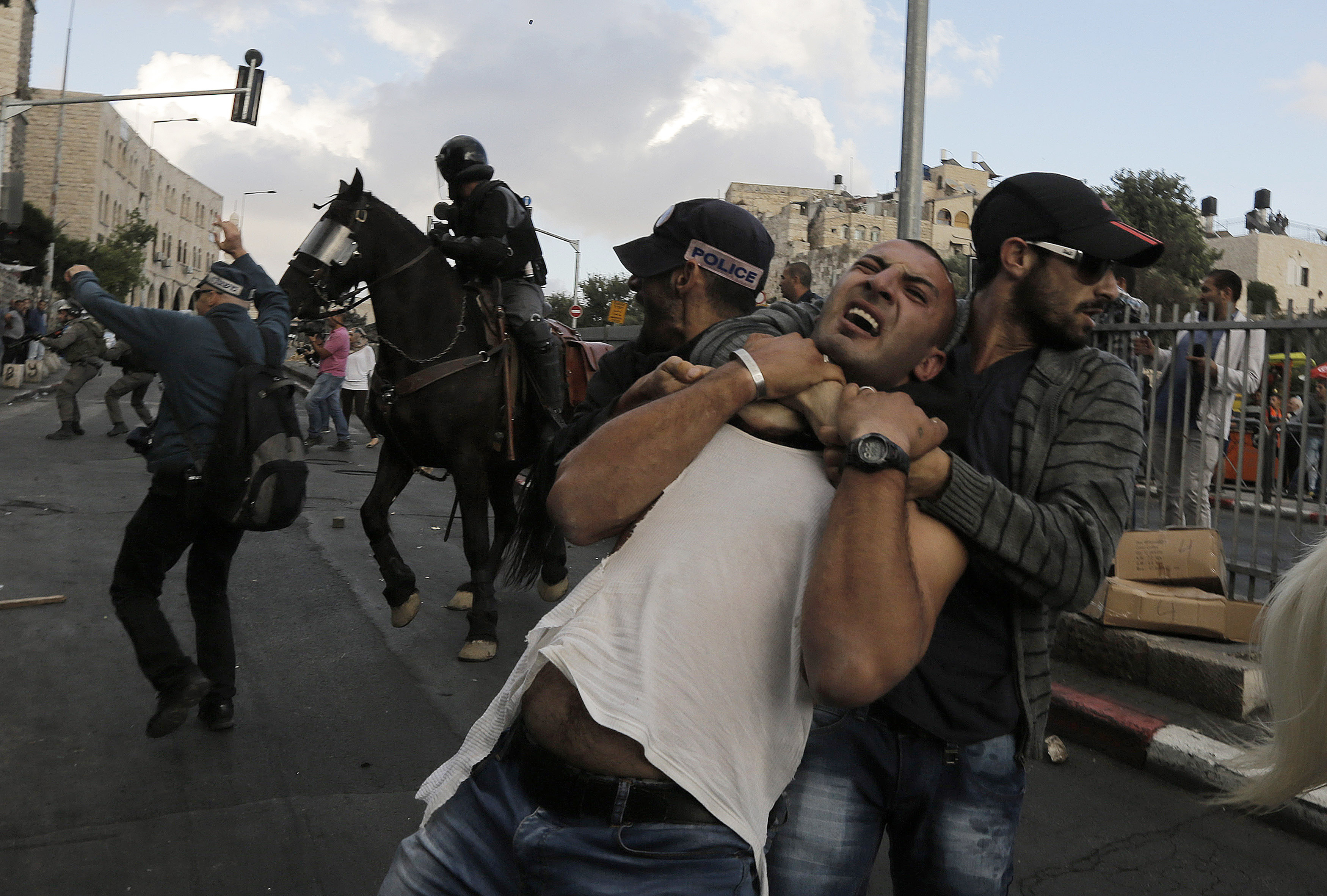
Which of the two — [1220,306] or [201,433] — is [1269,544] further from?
[201,433]

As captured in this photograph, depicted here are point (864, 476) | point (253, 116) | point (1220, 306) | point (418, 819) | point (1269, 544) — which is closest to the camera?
point (864, 476)

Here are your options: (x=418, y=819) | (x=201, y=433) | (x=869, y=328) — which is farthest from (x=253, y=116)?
(x=869, y=328)

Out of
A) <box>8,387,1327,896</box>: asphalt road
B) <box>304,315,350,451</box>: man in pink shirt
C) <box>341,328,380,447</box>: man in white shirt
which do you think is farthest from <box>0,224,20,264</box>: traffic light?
<box>8,387,1327,896</box>: asphalt road

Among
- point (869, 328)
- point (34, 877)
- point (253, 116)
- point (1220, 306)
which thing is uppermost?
point (253, 116)

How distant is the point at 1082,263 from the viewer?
176 centimetres

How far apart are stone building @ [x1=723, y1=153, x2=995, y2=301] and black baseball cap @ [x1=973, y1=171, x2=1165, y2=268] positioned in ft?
271

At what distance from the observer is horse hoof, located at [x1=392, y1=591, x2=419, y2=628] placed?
18.7ft

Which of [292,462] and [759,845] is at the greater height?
[292,462]

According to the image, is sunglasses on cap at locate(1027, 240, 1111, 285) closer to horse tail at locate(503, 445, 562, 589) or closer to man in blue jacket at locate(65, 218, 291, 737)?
horse tail at locate(503, 445, 562, 589)

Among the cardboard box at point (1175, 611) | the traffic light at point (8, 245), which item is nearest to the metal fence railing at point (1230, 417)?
the cardboard box at point (1175, 611)

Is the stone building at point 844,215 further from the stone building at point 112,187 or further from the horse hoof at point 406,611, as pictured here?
the horse hoof at point 406,611

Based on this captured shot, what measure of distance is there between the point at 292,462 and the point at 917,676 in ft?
11.1

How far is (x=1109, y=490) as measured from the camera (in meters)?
1.66

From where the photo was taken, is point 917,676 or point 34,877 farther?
point 34,877
